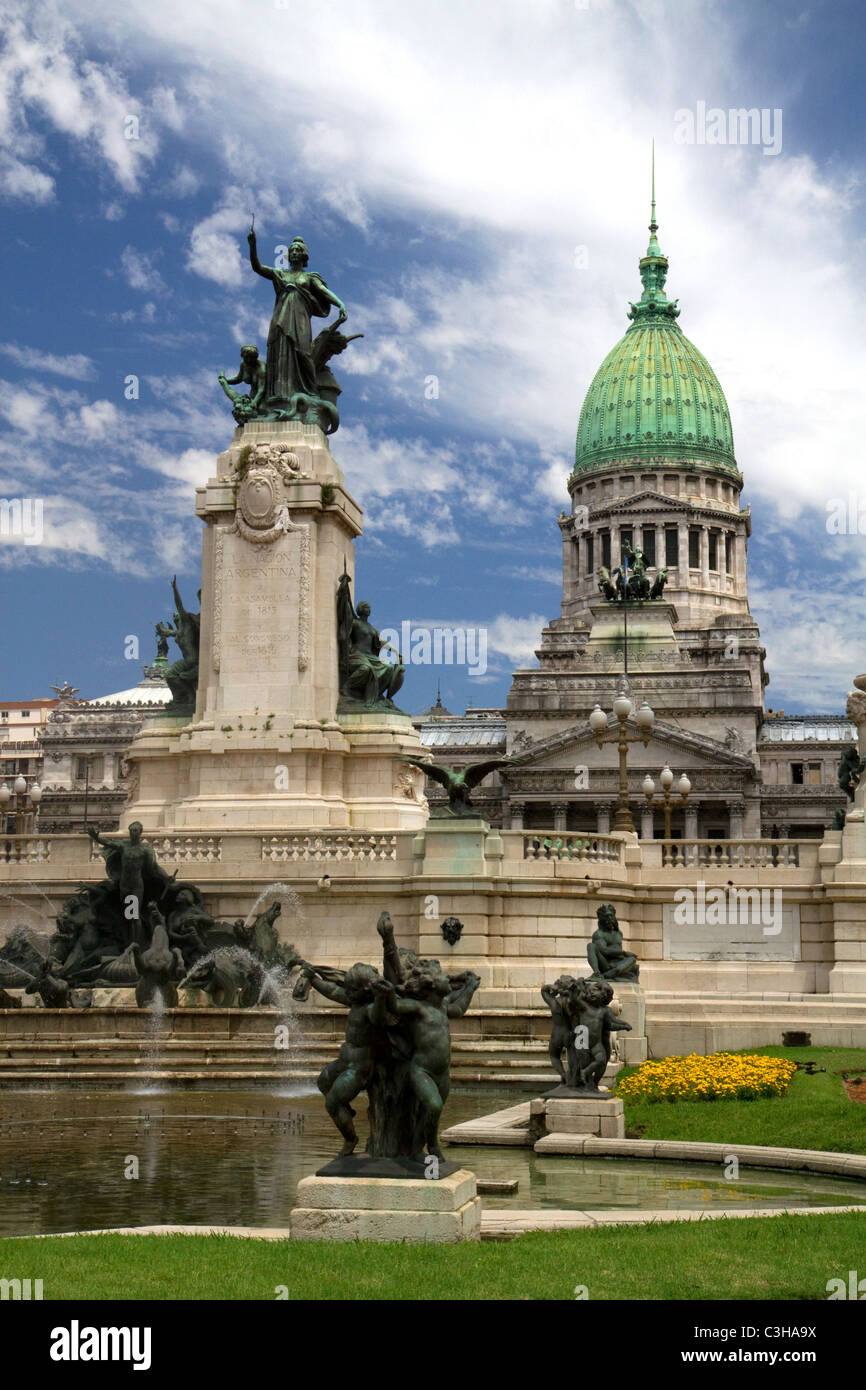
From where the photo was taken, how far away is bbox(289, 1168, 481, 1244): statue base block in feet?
37.1

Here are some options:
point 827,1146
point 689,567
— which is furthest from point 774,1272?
point 689,567

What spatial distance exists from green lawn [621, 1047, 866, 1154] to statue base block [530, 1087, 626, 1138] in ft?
1.47

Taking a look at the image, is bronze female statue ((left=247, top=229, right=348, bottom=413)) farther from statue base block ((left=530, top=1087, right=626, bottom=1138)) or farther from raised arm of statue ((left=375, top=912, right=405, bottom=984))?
raised arm of statue ((left=375, top=912, right=405, bottom=984))

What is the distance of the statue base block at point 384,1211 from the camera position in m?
11.3

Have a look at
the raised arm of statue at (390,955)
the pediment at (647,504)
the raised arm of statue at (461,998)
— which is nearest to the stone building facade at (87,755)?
the pediment at (647,504)

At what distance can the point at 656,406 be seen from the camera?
142 metres

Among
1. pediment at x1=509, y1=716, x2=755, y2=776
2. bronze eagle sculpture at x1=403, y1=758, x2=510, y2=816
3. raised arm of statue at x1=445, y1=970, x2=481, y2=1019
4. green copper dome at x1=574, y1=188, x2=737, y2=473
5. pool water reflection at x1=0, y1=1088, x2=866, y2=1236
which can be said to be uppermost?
green copper dome at x1=574, y1=188, x2=737, y2=473

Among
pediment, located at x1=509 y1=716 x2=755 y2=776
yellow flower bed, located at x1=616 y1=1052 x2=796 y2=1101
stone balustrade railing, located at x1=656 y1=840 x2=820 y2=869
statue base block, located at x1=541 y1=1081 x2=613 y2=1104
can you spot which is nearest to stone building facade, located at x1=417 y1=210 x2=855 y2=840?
pediment, located at x1=509 y1=716 x2=755 y2=776

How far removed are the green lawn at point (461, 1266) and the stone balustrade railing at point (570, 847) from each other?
19276mm

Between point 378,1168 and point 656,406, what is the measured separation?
441 feet

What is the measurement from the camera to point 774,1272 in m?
10.3

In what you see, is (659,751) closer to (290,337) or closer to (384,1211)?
(290,337)

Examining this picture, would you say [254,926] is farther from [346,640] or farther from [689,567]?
[689,567]

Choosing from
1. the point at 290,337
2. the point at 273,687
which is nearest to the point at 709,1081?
the point at 273,687
